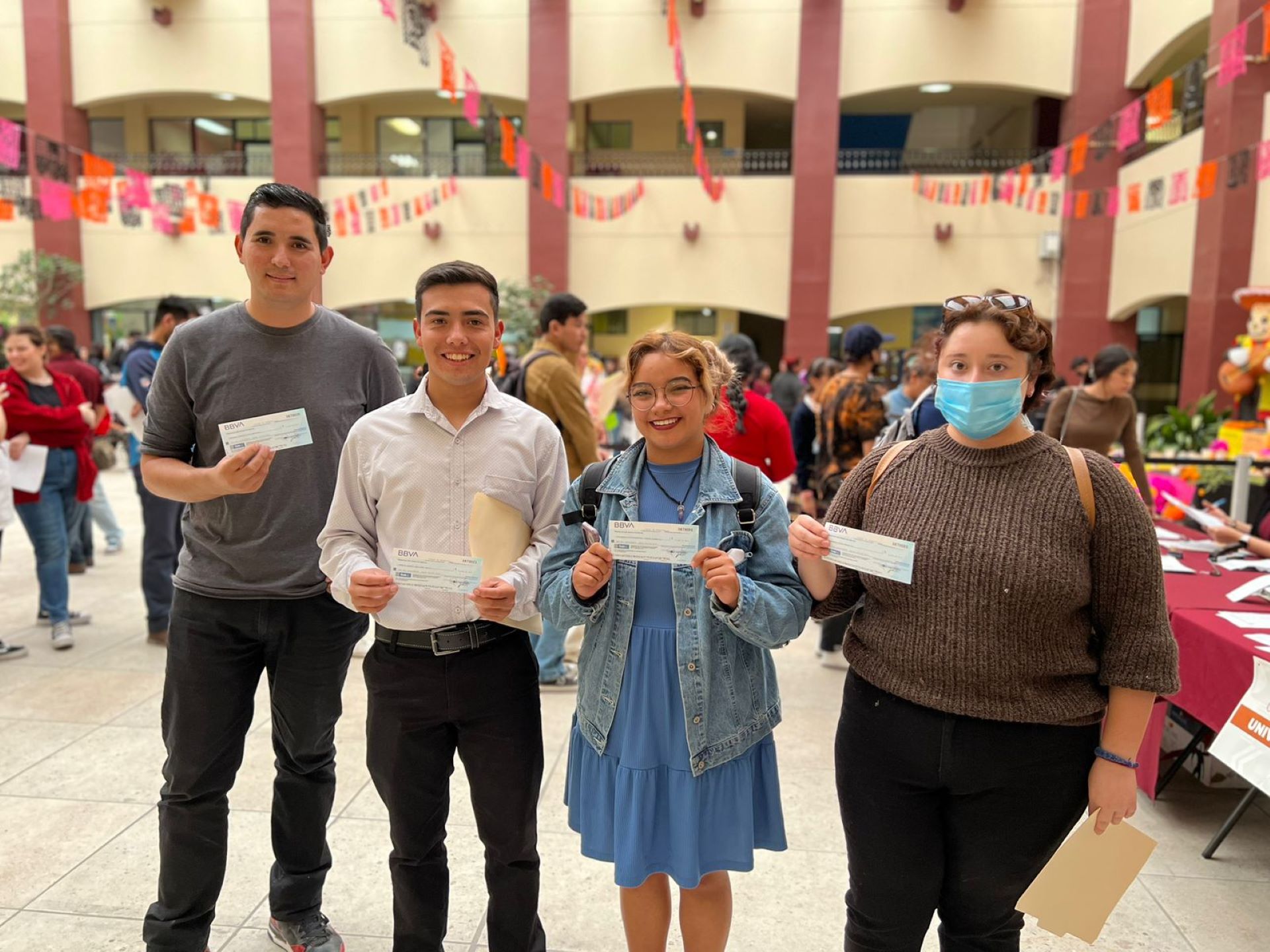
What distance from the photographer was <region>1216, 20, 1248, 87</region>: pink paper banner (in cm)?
788

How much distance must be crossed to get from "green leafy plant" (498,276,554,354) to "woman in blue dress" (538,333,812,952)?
14508 millimetres

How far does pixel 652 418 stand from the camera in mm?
1982

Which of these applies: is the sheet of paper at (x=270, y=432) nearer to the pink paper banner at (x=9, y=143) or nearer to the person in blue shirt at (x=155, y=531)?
the person in blue shirt at (x=155, y=531)

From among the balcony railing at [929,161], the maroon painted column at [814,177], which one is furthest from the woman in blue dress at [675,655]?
the balcony railing at [929,161]

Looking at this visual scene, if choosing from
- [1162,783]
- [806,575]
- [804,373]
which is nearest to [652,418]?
[806,575]

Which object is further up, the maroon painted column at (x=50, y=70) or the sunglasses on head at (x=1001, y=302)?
the maroon painted column at (x=50, y=70)

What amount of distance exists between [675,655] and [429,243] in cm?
1776

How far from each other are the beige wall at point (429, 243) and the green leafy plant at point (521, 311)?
1.08m

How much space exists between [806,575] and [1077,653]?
559mm

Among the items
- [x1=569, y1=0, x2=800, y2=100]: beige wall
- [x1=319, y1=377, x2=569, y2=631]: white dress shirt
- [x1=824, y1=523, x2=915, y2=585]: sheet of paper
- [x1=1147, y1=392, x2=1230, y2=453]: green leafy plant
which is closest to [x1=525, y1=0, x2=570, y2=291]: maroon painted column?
[x1=569, y1=0, x2=800, y2=100]: beige wall

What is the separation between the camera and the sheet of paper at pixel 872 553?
1.74 m

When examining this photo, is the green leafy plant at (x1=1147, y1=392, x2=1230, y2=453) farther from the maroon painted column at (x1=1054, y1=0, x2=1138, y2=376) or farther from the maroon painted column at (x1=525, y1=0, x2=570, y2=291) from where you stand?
the maroon painted column at (x1=525, y1=0, x2=570, y2=291)

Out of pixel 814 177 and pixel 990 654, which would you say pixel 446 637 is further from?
pixel 814 177

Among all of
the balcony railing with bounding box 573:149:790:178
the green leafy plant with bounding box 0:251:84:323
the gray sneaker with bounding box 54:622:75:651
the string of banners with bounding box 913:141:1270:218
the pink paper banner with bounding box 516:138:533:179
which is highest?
the balcony railing with bounding box 573:149:790:178
